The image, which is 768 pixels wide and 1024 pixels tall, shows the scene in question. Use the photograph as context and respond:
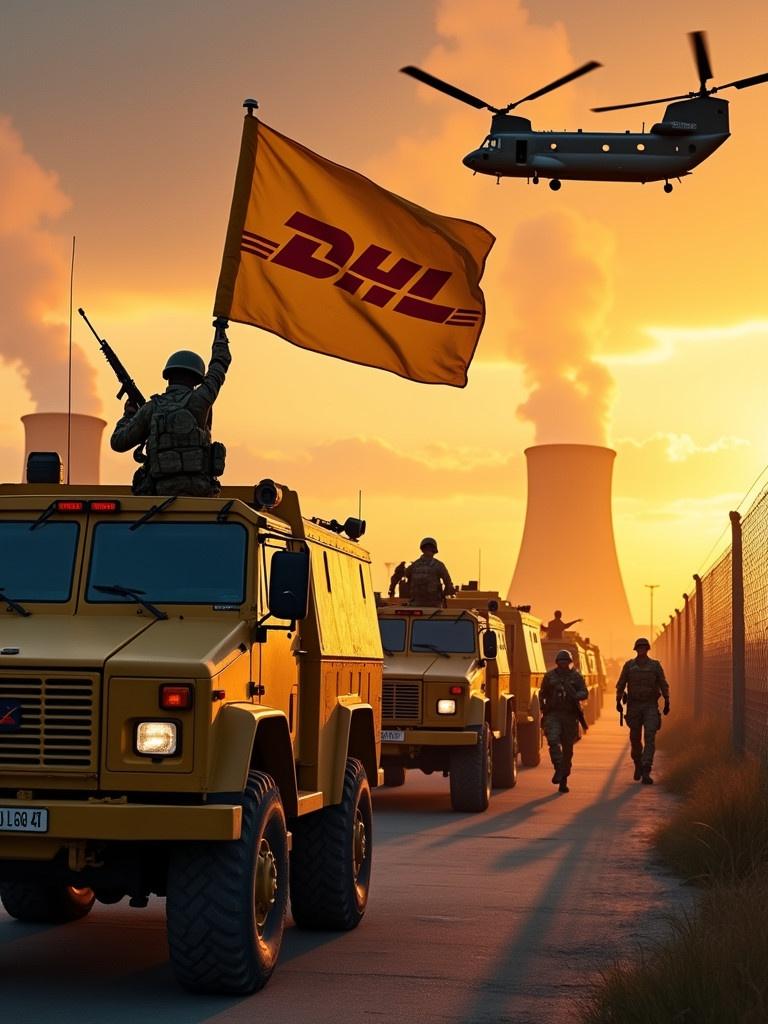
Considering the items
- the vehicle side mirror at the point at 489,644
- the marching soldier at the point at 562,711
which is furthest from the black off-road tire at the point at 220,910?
the marching soldier at the point at 562,711

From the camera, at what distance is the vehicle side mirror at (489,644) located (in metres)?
18.9

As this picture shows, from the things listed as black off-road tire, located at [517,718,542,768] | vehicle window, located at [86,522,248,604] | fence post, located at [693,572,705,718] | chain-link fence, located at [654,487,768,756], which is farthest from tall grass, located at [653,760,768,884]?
fence post, located at [693,572,705,718]

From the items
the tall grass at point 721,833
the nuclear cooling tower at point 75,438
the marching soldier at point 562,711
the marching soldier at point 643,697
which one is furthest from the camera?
the nuclear cooling tower at point 75,438

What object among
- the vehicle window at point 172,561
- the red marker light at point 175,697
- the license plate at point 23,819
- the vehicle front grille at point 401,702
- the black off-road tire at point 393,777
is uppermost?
the vehicle window at point 172,561

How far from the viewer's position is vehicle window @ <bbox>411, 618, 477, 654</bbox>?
18.8m

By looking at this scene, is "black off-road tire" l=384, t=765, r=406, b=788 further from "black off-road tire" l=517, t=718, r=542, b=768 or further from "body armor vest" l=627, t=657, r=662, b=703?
"black off-road tire" l=517, t=718, r=542, b=768

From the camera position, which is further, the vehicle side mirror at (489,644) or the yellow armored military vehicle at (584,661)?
the yellow armored military vehicle at (584,661)

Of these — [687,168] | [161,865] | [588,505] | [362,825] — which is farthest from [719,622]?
[588,505]

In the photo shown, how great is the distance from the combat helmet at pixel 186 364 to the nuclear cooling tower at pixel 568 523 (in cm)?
5716

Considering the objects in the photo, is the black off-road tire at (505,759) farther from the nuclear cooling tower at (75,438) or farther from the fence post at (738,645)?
the nuclear cooling tower at (75,438)

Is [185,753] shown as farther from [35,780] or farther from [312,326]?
[312,326]

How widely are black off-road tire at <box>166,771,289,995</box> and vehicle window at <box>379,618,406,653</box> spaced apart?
37.0 ft

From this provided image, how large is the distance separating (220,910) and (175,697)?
3.06 ft

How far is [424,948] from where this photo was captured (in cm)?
891
